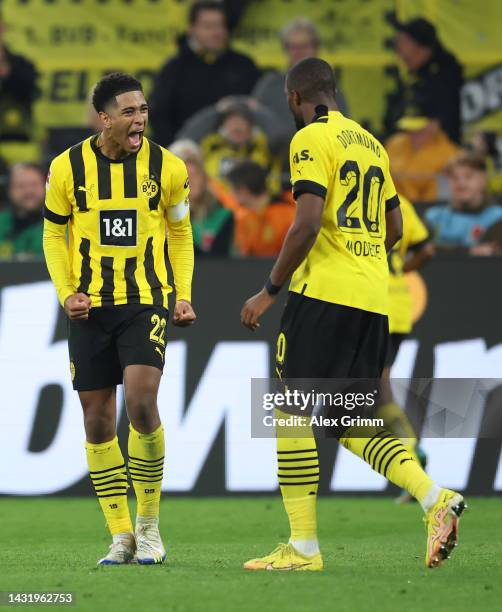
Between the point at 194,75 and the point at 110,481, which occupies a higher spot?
the point at 194,75

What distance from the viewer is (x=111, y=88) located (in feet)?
22.4

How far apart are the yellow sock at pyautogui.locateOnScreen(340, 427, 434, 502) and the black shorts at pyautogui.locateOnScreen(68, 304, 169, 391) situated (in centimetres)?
102

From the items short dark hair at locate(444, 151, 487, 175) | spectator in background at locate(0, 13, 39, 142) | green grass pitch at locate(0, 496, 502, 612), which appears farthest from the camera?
spectator in background at locate(0, 13, 39, 142)

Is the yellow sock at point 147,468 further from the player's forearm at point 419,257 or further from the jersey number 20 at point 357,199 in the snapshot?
the player's forearm at point 419,257

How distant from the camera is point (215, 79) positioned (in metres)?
13.8

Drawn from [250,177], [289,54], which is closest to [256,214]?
[250,177]

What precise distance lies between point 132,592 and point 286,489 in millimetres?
1019

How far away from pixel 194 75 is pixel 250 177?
2.26 metres

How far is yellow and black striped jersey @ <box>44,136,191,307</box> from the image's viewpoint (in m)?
6.86

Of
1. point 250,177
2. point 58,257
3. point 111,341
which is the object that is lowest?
point 111,341

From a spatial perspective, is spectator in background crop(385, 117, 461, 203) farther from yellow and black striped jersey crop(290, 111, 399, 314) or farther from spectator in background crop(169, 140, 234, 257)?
yellow and black striped jersey crop(290, 111, 399, 314)

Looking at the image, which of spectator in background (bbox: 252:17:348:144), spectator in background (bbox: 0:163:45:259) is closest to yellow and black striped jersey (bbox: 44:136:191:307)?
spectator in background (bbox: 0:163:45:259)

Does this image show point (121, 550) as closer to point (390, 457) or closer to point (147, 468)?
point (147, 468)

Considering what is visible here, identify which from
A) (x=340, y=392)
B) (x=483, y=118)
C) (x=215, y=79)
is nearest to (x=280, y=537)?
(x=340, y=392)
